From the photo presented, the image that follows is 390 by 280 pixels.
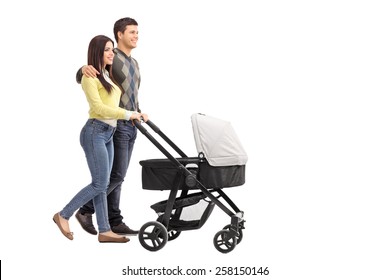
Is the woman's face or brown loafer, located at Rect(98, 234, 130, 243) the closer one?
the woman's face

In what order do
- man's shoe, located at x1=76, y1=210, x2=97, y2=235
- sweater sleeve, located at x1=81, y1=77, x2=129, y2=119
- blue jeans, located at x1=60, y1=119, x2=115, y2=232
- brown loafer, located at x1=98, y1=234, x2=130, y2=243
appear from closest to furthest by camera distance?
sweater sleeve, located at x1=81, y1=77, x2=129, y2=119, blue jeans, located at x1=60, y1=119, x2=115, y2=232, brown loafer, located at x1=98, y1=234, x2=130, y2=243, man's shoe, located at x1=76, y1=210, x2=97, y2=235

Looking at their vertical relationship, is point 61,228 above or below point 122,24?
below

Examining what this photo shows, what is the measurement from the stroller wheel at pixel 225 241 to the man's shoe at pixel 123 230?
2.49ft

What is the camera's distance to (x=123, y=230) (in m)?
6.16

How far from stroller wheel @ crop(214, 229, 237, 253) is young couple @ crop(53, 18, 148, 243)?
2.34ft

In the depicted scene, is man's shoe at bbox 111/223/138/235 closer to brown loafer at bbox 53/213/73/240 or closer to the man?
the man

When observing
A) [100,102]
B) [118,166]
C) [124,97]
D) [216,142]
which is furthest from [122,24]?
[216,142]

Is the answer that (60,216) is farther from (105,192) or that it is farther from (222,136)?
(222,136)

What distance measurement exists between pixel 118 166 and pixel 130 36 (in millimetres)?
1010

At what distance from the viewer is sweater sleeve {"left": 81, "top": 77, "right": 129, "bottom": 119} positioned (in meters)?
5.59

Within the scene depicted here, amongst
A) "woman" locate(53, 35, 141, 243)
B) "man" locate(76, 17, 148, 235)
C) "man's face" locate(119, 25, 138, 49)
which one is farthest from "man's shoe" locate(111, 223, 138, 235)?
"man's face" locate(119, 25, 138, 49)

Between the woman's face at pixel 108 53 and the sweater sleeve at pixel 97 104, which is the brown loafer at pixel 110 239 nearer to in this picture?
the sweater sleeve at pixel 97 104

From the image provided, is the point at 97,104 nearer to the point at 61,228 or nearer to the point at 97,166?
the point at 97,166

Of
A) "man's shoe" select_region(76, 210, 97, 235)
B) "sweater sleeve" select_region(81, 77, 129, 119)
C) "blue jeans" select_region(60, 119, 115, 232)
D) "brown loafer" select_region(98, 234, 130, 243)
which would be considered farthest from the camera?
"man's shoe" select_region(76, 210, 97, 235)
